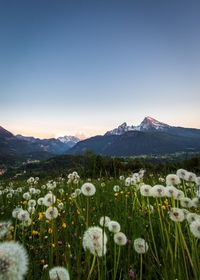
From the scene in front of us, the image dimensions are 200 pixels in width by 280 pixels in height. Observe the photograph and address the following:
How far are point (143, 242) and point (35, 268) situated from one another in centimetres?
103

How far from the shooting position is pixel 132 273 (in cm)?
305

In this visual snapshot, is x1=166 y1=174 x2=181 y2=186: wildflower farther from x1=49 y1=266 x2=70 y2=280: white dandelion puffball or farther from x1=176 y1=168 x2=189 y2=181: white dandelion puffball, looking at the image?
x1=49 y1=266 x2=70 y2=280: white dandelion puffball

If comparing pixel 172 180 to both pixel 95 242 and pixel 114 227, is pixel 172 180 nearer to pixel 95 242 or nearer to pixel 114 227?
pixel 114 227

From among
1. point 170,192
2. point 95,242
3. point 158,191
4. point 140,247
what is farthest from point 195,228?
point 158,191

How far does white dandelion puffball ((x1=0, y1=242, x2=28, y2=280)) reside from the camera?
160 centimetres

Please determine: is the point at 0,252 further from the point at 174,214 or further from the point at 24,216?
the point at 24,216

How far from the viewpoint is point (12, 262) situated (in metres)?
1.69

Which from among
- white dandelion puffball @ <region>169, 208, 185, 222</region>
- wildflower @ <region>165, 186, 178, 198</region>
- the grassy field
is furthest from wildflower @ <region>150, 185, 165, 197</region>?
white dandelion puffball @ <region>169, 208, 185, 222</region>

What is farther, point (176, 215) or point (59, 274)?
point (176, 215)

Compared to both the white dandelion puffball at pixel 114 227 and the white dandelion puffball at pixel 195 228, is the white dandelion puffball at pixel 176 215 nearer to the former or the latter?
the white dandelion puffball at pixel 195 228

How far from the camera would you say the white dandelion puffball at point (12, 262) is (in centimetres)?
160

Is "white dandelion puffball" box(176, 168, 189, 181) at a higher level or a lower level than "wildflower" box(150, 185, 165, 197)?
higher

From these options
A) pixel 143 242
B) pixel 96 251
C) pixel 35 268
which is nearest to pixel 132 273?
pixel 143 242

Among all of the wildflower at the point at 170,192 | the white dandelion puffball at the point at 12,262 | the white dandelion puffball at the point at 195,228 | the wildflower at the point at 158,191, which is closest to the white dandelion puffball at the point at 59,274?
the white dandelion puffball at the point at 12,262
